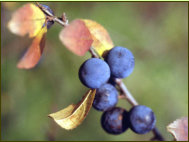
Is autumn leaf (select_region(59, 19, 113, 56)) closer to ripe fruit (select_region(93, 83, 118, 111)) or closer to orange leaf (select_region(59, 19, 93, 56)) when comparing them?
orange leaf (select_region(59, 19, 93, 56))

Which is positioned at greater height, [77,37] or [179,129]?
[77,37]

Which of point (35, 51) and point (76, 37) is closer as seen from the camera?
point (76, 37)

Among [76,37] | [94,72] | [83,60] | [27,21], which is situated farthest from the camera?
[83,60]

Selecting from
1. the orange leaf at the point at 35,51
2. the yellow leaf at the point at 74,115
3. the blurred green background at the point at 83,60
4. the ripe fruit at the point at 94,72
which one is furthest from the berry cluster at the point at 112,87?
the blurred green background at the point at 83,60

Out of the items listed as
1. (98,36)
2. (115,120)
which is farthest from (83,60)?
(98,36)

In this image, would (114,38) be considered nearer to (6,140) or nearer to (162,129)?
(162,129)

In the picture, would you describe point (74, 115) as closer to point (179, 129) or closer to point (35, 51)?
point (35, 51)

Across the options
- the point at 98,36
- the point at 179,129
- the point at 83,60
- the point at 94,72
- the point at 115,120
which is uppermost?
the point at 98,36

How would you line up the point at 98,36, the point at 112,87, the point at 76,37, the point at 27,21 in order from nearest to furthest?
1. the point at 76,37
2. the point at 27,21
3. the point at 98,36
4. the point at 112,87
